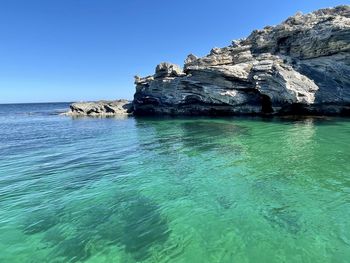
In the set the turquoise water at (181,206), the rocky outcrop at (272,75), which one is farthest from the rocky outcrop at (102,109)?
the turquoise water at (181,206)

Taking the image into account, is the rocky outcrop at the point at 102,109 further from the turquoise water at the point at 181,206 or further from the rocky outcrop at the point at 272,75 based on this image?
the turquoise water at the point at 181,206

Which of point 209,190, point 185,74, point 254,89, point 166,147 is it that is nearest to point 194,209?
point 209,190

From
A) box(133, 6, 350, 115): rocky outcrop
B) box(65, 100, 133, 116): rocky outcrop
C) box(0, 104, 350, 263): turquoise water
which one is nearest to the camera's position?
box(0, 104, 350, 263): turquoise water

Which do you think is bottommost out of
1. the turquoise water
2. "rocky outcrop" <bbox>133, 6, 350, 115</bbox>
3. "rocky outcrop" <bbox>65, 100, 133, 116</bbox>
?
the turquoise water

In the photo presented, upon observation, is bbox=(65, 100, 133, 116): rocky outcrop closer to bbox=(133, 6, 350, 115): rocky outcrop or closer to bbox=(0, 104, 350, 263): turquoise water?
bbox=(133, 6, 350, 115): rocky outcrop

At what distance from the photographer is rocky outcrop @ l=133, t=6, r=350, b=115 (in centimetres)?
3312

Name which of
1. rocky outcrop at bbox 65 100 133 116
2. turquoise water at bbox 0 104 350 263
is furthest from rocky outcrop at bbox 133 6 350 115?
turquoise water at bbox 0 104 350 263

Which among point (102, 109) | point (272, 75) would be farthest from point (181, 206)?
point (102, 109)

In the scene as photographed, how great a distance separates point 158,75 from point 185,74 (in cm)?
601

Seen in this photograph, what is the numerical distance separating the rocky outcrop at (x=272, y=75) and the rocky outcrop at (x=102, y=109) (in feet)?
42.4

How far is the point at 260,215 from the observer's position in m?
8.82

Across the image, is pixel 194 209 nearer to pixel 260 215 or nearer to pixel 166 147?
pixel 260 215

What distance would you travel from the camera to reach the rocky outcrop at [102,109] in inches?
2479

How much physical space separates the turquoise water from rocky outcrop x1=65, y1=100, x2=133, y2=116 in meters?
44.1
